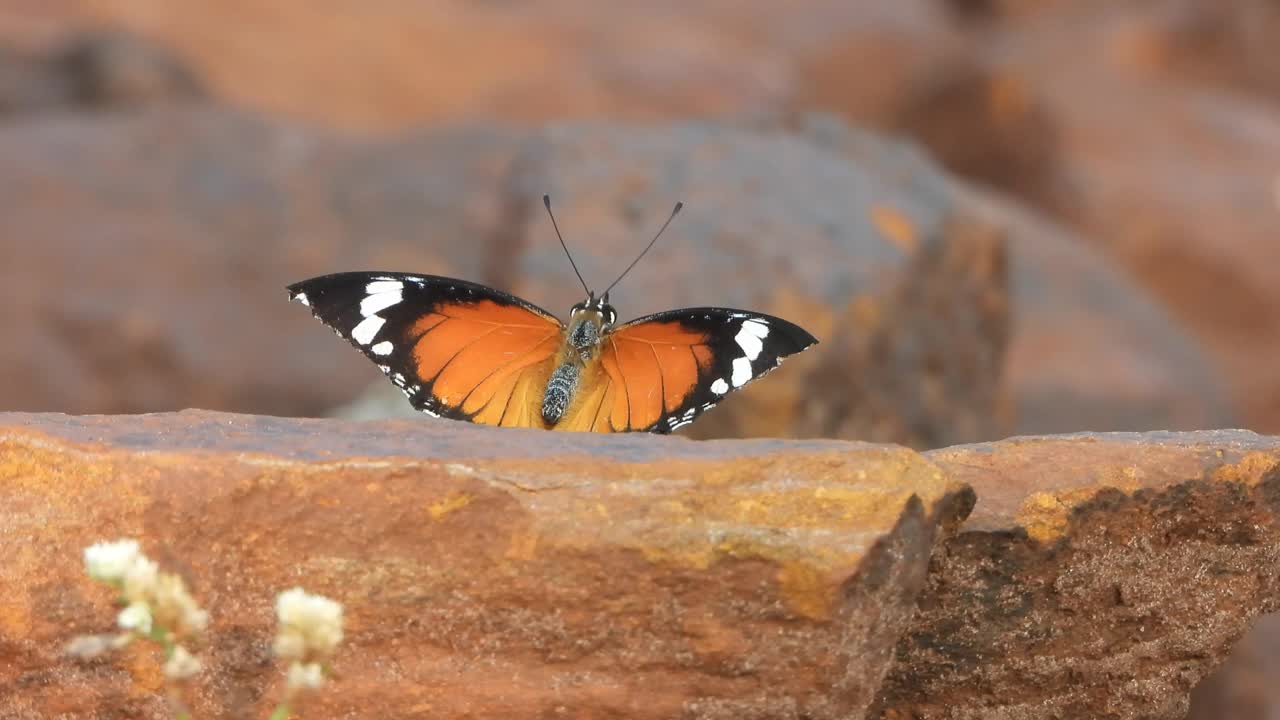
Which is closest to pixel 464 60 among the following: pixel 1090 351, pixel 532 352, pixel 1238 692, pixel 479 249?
pixel 1090 351

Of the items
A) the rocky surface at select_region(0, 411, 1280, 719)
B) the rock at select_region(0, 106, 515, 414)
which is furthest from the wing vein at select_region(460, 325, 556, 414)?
the rock at select_region(0, 106, 515, 414)

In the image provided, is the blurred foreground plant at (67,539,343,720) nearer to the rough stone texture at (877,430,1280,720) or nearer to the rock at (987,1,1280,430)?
the rough stone texture at (877,430,1280,720)

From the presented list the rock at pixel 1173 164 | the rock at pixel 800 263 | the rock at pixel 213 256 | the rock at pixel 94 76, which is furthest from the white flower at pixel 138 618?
the rock at pixel 1173 164

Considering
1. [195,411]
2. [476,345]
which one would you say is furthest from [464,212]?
[195,411]

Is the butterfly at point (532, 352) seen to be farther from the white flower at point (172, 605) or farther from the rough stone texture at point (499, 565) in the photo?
the white flower at point (172, 605)

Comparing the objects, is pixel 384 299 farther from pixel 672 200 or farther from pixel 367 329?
pixel 672 200

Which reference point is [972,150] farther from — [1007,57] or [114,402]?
[114,402]
